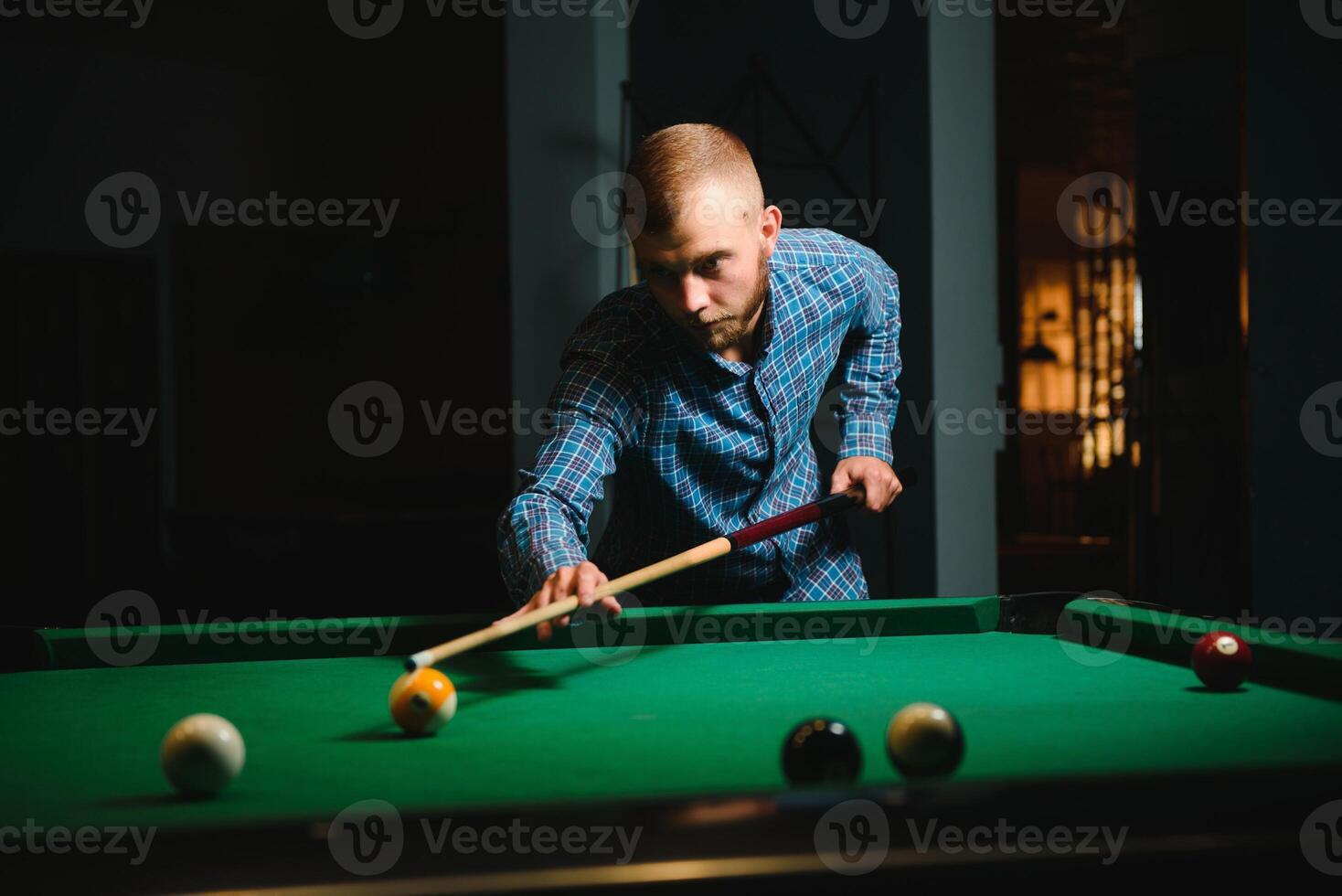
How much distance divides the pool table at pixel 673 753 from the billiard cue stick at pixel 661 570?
0.06 meters

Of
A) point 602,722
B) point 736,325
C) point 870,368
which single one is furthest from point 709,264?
point 602,722

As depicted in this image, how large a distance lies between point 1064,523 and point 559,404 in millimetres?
9209

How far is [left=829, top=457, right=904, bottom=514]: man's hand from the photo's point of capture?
7.86 ft

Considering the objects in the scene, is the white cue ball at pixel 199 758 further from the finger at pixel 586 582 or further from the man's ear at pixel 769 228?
the man's ear at pixel 769 228

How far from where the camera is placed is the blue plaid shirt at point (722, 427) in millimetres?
2152

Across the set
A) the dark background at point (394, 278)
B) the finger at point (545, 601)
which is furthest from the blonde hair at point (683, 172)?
the dark background at point (394, 278)

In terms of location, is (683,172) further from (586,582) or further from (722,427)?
(586,582)

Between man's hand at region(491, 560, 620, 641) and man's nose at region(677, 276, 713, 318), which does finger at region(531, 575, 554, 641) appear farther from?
man's nose at region(677, 276, 713, 318)

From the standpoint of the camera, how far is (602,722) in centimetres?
140

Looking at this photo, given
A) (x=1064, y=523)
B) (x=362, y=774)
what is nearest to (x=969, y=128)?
(x=362, y=774)

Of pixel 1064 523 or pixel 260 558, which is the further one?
pixel 1064 523

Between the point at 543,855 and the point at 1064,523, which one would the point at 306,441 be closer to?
the point at 1064,523

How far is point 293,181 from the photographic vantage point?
27.1 ft

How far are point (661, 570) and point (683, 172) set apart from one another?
65cm
